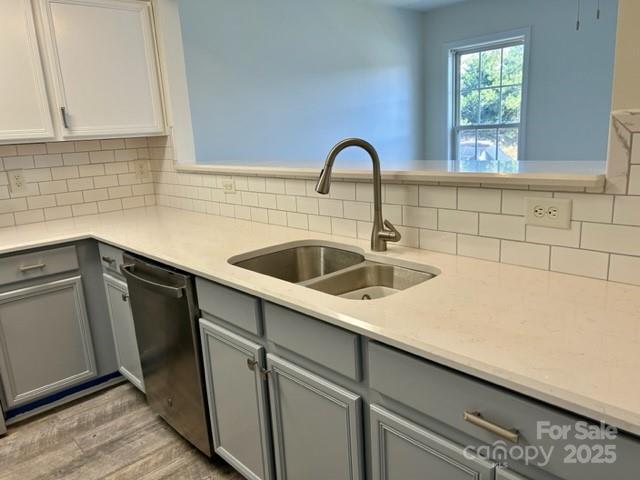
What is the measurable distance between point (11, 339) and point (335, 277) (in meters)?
1.67

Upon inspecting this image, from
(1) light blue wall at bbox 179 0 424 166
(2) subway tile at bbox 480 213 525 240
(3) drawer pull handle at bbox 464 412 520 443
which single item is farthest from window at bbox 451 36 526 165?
(3) drawer pull handle at bbox 464 412 520 443

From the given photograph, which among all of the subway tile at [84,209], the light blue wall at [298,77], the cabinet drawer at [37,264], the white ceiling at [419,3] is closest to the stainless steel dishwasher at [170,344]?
the cabinet drawer at [37,264]

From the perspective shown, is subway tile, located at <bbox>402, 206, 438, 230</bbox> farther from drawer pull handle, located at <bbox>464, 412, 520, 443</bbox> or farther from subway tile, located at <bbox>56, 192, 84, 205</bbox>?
subway tile, located at <bbox>56, 192, 84, 205</bbox>

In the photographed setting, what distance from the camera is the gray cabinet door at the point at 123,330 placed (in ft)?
7.53

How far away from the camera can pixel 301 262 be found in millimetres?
1959

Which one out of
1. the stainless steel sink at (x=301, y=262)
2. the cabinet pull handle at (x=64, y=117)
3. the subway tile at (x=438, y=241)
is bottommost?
the stainless steel sink at (x=301, y=262)

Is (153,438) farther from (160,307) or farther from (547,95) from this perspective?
(547,95)

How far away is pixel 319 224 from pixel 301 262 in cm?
19

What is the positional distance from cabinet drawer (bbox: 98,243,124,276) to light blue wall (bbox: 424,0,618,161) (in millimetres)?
4282

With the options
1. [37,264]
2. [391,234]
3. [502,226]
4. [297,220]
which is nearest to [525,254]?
[502,226]

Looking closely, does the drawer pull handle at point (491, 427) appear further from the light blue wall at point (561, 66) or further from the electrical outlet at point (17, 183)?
the light blue wall at point (561, 66)

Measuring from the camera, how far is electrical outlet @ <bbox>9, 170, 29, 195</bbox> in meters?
2.61

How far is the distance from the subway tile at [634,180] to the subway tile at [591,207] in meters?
0.05

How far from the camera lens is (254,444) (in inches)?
63.8
